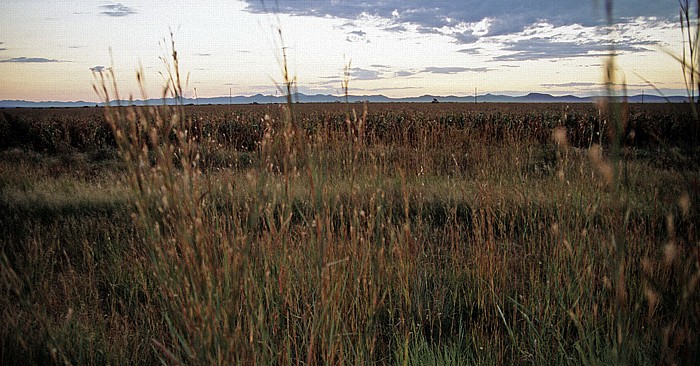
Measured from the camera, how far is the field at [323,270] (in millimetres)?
1478

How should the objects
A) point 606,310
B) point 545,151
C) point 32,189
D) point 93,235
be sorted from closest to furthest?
1. point 606,310
2. point 93,235
3. point 32,189
4. point 545,151

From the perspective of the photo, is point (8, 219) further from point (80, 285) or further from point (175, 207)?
point (175, 207)

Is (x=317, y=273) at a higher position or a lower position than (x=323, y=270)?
lower

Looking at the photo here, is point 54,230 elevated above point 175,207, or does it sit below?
below

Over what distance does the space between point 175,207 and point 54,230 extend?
3.57 metres

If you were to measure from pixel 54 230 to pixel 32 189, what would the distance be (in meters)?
2.73

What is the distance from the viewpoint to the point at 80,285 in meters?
3.53

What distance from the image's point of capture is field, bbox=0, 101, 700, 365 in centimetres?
148

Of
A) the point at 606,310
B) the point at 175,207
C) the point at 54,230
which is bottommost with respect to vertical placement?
the point at 606,310

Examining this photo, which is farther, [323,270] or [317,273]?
[317,273]

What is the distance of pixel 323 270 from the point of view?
175cm

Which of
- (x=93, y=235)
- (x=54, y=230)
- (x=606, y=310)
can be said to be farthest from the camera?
(x=93, y=235)

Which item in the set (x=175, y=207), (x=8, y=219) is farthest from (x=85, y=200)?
(x=175, y=207)

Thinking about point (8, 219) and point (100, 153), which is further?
point (100, 153)
